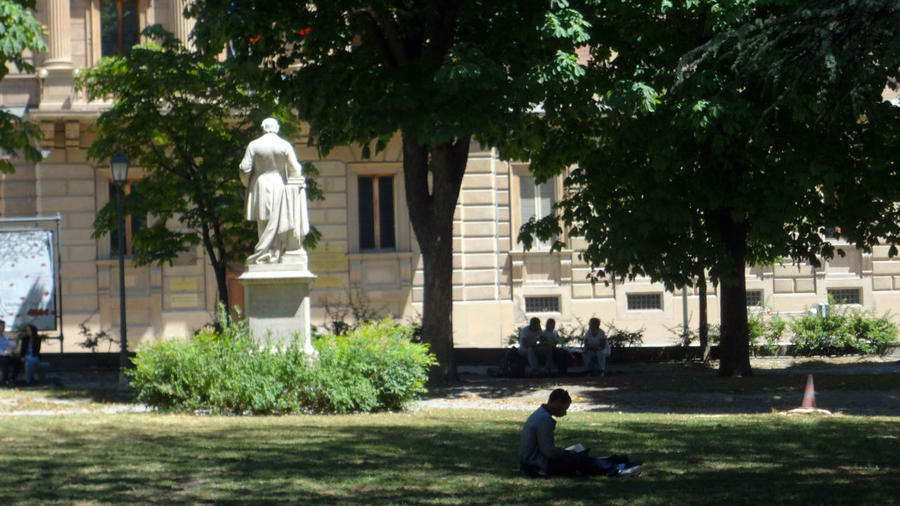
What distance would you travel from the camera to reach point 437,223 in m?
22.5

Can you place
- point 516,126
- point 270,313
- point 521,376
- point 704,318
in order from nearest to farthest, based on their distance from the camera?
point 270,313
point 516,126
point 521,376
point 704,318

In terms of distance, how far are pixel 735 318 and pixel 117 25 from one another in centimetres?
1840

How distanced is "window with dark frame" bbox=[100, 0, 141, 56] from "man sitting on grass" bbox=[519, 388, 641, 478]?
80.8ft

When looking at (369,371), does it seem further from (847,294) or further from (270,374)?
(847,294)

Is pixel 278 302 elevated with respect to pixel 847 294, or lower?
elevated

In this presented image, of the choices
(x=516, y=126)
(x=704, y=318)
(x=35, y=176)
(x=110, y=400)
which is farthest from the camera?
(x=35, y=176)

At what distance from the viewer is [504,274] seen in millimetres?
33906

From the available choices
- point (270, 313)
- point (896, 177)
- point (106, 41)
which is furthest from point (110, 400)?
point (106, 41)

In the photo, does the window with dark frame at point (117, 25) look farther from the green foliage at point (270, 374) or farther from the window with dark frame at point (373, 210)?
the green foliage at point (270, 374)

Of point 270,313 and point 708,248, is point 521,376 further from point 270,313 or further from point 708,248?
point 270,313

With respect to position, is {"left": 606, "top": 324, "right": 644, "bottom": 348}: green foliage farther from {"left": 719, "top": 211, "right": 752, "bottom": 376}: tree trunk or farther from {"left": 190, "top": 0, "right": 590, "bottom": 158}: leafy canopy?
{"left": 190, "top": 0, "right": 590, "bottom": 158}: leafy canopy

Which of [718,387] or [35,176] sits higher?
[35,176]

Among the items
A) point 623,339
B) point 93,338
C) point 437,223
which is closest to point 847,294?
point 623,339

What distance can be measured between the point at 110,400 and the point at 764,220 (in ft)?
35.7
